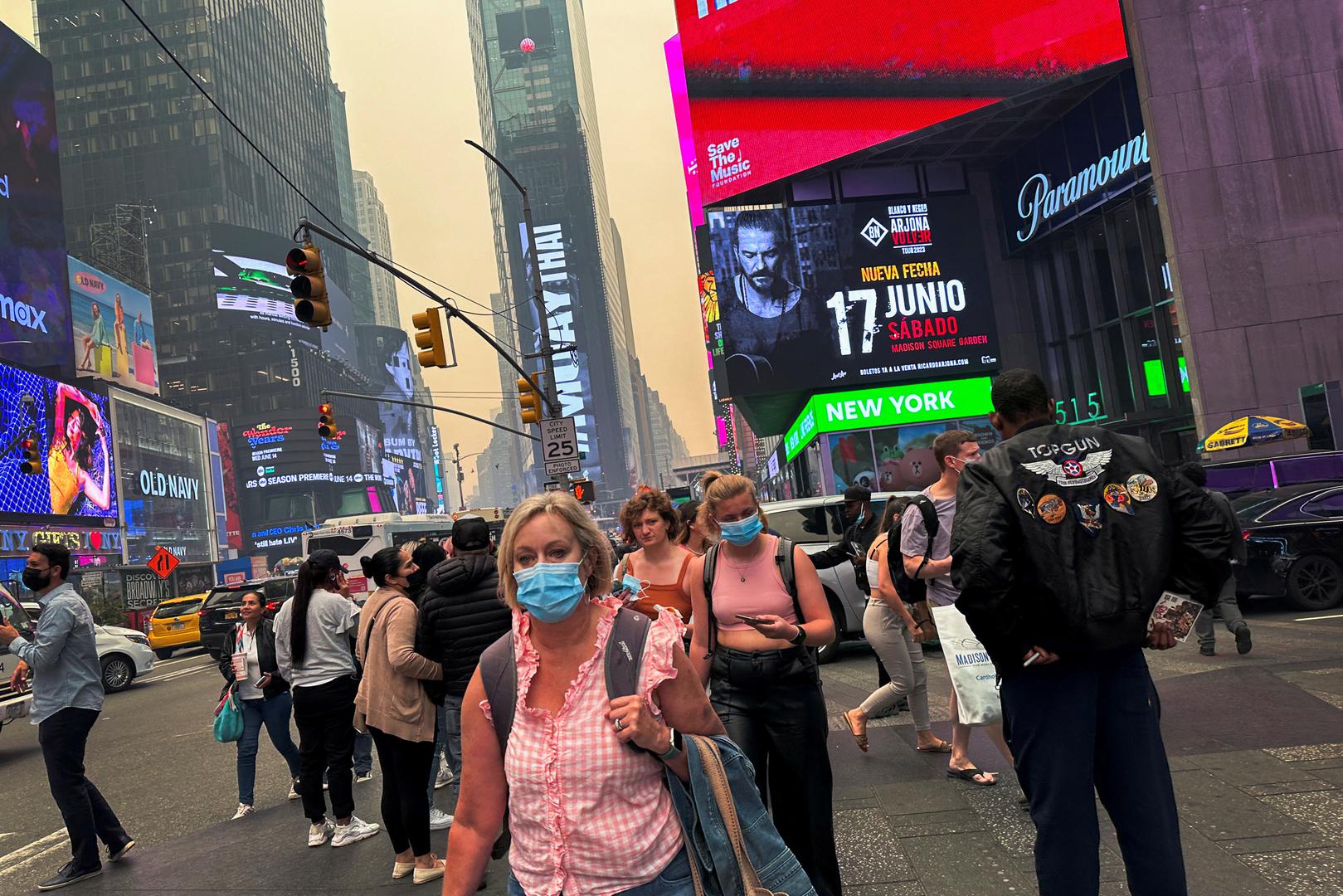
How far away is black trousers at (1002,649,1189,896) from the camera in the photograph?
3.31 m

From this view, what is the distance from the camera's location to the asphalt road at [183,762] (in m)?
7.86

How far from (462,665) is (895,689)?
9.80ft

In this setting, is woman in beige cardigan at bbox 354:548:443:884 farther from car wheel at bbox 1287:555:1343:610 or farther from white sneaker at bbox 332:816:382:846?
car wheel at bbox 1287:555:1343:610

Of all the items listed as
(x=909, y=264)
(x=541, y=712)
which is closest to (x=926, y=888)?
(x=541, y=712)

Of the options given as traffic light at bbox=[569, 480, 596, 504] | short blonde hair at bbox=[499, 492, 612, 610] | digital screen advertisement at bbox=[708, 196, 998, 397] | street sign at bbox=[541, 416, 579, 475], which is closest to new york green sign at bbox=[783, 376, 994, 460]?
digital screen advertisement at bbox=[708, 196, 998, 397]

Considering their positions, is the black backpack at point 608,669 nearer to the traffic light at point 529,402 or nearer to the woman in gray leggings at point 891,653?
the woman in gray leggings at point 891,653

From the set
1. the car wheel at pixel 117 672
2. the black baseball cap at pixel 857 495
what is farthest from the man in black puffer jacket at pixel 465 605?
the car wheel at pixel 117 672

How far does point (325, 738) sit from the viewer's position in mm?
6867

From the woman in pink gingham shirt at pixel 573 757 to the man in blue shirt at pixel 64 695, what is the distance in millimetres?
5209

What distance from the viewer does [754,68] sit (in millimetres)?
Answer: 40625

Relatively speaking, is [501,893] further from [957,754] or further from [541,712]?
[541,712]

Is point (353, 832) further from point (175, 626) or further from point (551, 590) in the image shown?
point (175, 626)

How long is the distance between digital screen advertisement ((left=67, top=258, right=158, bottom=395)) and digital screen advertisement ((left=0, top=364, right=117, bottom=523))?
46.3ft

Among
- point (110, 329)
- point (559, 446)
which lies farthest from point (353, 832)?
point (110, 329)
